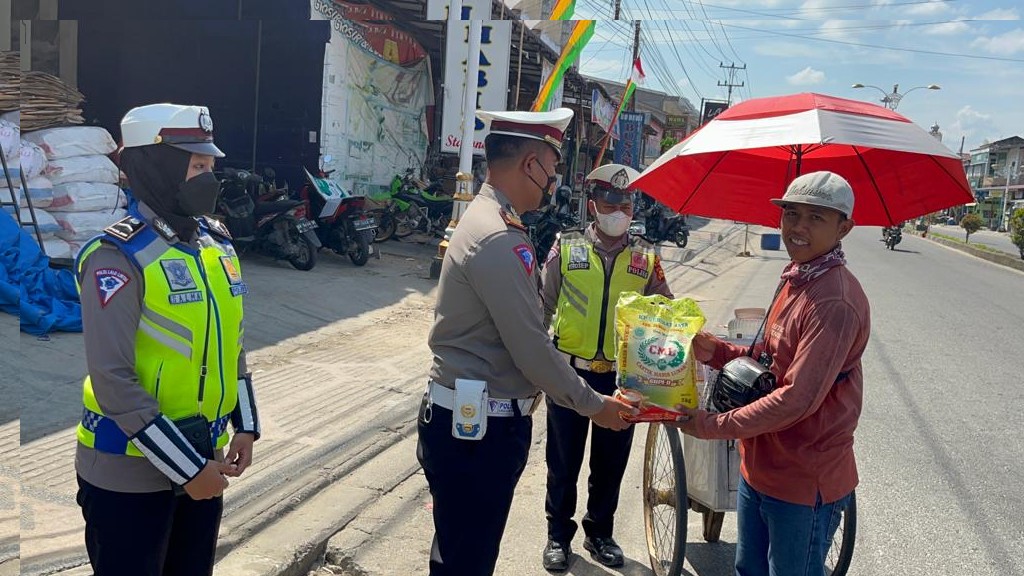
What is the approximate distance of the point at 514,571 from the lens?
345 cm

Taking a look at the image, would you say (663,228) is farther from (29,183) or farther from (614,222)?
(614,222)

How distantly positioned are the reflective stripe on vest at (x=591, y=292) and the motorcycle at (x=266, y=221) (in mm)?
6953

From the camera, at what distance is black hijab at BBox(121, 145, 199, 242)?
2.12m

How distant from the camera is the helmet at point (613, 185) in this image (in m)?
3.57

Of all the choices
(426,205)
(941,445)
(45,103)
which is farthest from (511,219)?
(426,205)

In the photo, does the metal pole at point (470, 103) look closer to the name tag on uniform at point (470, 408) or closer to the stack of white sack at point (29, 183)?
the stack of white sack at point (29, 183)

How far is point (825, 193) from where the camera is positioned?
2289mm

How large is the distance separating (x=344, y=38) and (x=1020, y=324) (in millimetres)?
11235

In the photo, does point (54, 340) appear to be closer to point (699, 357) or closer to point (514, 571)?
point (514, 571)

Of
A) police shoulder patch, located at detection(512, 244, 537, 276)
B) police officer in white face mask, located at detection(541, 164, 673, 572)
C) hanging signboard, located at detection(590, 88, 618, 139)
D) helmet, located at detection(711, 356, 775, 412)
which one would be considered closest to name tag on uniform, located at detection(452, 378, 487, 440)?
police shoulder patch, located at detection(512, 244, 537, 276)

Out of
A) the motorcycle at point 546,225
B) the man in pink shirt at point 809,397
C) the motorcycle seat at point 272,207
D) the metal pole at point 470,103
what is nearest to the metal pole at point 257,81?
the motorcycle seat at point 272,207

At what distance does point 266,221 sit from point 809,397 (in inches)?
343

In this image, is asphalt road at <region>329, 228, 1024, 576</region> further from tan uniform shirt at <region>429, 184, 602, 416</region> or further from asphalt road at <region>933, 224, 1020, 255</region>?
asphalt road at <region>933, 224, 1020, 255</region>

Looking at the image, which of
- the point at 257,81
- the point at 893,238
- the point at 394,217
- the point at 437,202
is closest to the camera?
the point at 257,81
